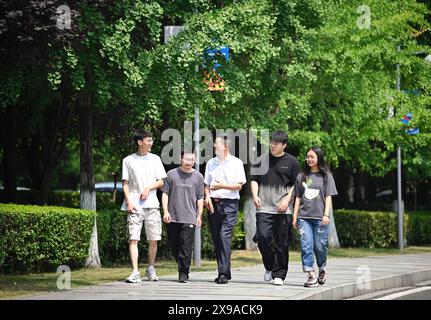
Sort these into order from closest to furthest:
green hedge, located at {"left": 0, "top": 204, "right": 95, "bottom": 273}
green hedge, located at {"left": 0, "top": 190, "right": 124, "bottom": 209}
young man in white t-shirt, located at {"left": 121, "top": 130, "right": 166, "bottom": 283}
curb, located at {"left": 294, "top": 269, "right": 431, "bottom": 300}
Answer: curb, located at {"left": 294, "top": 269, "right": 431, "bottom": 300}
young man in white t-shirt, located at {"left": 121, "top": 130, "right": 166, "bottom": 283}
green hedge, located at {"left": 0, "top": 204, "right": 95, "bottom": 273}
green hedge, located at {"left": 0, "top": 190, "right": 124, "bottom": 209}

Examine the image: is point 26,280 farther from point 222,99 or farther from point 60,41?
point 222,99

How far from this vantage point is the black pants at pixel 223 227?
1476cm

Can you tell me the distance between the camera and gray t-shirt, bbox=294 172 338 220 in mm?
14398

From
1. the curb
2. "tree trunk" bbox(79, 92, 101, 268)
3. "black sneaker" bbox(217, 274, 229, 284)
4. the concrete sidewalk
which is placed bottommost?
the curb

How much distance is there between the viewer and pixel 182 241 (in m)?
15.0

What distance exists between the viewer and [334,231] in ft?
90.6

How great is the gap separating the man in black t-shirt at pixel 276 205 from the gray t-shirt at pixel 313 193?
0.18 metres

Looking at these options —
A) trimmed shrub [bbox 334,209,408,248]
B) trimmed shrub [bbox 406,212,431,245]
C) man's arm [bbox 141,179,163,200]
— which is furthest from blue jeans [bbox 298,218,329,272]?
trimmed shrub [bbox 406,212,431,245]

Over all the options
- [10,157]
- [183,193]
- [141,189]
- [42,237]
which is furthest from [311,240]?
[10,157]

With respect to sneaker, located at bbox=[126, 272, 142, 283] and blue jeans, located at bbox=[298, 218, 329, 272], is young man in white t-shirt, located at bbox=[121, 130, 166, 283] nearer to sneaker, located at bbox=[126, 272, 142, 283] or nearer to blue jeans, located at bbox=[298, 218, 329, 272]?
sneaker, located at bbox=[126, 272, 142, 283]

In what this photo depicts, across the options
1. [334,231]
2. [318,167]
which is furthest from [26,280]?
[334,231]

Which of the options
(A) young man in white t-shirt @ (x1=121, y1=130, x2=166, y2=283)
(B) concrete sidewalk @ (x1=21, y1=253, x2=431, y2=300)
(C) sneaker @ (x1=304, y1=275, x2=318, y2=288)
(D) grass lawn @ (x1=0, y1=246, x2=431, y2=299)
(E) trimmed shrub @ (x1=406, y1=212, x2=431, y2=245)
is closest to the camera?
(B) concrete sidewalk @ (x1=21, y1=253, x2=431, y2=300)

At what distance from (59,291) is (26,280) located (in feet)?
6.59

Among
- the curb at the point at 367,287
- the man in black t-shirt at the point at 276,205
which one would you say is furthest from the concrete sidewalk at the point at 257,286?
the man in black t-shirt at the point at 276,205
